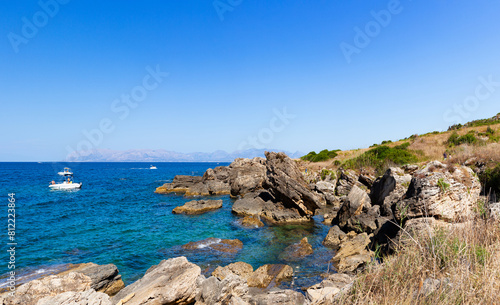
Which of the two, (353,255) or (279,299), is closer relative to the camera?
(279,299)

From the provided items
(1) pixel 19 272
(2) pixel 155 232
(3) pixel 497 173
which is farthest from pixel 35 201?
(3) pixel 497 173

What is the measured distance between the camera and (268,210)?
30516 mm

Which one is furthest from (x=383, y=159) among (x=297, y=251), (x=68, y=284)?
(x=68, y=284)

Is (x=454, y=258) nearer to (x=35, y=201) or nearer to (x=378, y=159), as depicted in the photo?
(x=378, y=159)

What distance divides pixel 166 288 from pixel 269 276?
20.4ft

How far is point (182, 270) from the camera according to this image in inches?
445

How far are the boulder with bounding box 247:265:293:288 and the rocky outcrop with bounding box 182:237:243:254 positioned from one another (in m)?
4.97

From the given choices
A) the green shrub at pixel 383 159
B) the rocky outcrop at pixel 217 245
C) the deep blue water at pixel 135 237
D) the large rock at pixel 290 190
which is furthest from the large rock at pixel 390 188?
the green shrub at pixel 383 159

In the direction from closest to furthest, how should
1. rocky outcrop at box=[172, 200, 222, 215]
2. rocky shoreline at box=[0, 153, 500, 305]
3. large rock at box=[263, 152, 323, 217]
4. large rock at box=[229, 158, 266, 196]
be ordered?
1. rocky shoreline at box=[0, 153, 500, 305]
2. large rock at box=[263, 152, 323, 217]
3. rocky outcrop at box=[172, 200, 222, 215]
4. large rock at box=[229, 158, 266, 196]

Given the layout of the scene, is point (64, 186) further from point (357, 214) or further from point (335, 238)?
point (357, 214)

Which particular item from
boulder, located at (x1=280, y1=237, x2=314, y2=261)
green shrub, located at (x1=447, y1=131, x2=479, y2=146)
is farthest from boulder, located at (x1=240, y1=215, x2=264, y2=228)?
green shrub, located at (x1=447, y1=131, x2=479, y2=146)

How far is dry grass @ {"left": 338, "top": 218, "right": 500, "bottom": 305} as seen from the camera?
430 cm

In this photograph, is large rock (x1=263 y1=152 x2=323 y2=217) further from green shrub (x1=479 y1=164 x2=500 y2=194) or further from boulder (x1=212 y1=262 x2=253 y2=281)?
green shrub (x1=479 y1=164 x2=500 y2=194)

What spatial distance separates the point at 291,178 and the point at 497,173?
19327 millimetres
